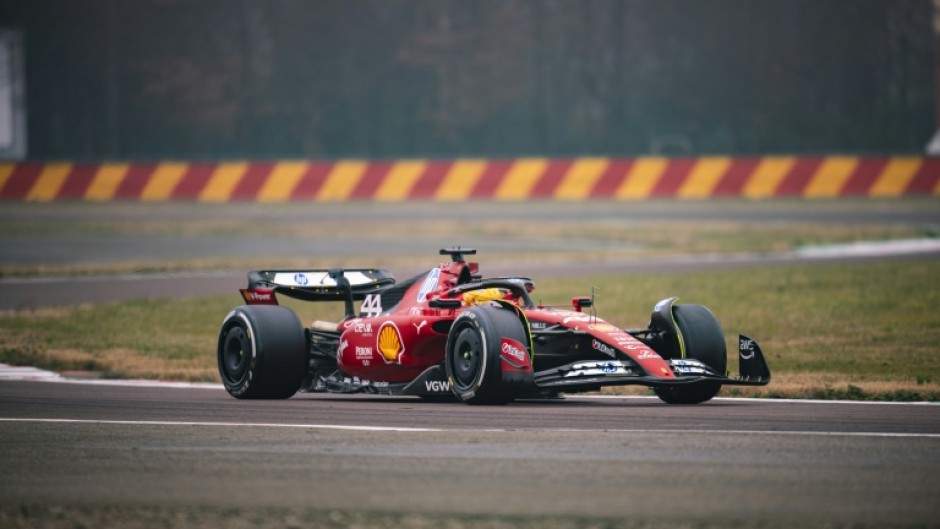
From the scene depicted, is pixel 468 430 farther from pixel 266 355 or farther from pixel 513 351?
pixel 266 355

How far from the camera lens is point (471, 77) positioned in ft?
139

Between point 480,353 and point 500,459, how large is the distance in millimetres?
3079

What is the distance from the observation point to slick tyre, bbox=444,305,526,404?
1353 centimetres

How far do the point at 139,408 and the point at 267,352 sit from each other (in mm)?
1404

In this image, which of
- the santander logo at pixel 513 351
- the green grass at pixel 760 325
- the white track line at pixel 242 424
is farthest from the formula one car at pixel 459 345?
the white track line at pixel 242 424

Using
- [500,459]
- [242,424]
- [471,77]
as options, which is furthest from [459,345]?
[471,77]

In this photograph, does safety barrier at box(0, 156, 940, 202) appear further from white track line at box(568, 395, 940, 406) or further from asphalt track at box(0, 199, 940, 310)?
white track line at box(568, 395, 940, 406)

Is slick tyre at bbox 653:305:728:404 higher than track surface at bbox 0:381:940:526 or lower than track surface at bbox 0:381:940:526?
higher

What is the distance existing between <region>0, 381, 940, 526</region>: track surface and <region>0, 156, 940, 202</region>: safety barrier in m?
26.6

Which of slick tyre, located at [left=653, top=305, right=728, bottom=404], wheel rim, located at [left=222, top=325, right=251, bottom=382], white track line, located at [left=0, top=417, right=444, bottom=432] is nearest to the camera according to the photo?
white track line, located at [left=0, top=417, right=444, bottom=432]

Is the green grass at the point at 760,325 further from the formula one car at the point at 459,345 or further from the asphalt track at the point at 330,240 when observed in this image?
the asphalt track at the point at 330,240

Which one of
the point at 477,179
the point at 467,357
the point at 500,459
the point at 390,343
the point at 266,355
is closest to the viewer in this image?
the point at 500,459

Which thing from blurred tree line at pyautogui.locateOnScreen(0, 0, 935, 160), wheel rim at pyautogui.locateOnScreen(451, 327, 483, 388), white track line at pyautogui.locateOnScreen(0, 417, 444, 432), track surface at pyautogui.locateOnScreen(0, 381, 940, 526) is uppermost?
blurred tree line at pyautogui.locateOnScreen(0, 0, 935, 160)

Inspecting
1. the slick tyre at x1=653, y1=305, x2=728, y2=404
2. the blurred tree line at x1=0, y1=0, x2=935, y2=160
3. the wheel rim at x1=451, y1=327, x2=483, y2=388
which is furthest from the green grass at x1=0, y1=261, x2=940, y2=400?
the blurred tree line at x1=0, y1=0, x2=935, y2=160
